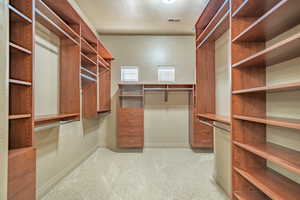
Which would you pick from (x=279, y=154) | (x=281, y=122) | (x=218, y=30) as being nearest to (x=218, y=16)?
(x=218, y=30)

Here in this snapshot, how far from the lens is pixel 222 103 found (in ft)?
8.33

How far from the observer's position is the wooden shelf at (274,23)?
1.06 meters

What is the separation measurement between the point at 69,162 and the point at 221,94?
275 cm

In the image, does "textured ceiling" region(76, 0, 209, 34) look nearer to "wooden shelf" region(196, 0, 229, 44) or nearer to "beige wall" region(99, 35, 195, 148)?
"beige wall" region(99, 35, 195, 148)

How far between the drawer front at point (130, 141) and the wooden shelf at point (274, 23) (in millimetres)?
3185

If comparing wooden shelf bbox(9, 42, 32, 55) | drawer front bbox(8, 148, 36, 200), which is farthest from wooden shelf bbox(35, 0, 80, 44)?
drawer front bbox(8, 148, 36, 200)

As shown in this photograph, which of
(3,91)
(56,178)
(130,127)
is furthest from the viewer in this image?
(130,127)

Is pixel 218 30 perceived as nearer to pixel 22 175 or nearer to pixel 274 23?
pixel 274 23

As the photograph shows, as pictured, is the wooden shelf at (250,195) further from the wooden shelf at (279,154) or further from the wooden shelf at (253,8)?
the wooden shelf at (253,8)

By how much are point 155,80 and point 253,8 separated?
11.1ft

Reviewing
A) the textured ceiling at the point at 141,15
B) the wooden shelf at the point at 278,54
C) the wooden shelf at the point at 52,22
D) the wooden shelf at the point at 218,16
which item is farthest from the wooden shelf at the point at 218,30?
the wooden shelf at the point at 52,22

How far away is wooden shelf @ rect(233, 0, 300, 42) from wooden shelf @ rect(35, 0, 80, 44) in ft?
6.50

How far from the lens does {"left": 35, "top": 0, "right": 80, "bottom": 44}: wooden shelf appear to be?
1.84 metres

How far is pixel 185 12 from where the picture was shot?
3502mm
